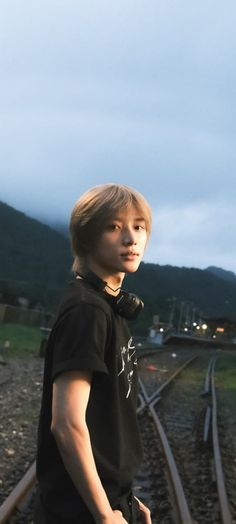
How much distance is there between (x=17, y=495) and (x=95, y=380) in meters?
4.29

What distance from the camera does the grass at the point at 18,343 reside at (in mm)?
21819

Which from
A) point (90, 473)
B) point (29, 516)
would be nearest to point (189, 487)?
point (29, 516)

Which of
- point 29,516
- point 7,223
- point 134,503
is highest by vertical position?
point 7,223

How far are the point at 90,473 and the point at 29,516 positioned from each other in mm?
4059

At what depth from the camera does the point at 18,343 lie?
2541cm

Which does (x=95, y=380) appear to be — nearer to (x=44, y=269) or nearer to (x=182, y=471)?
(x=182, y=471)

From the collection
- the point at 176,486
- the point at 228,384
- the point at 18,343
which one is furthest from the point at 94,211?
the point at 18,343

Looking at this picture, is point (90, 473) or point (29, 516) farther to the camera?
point (29, 516)

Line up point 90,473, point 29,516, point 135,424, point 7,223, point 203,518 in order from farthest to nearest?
point 7,223 → point 203,518 → point 29,516 → point 135,424 → point 90,473

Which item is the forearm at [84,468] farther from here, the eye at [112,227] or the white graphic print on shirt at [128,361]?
the eye at [112,227]

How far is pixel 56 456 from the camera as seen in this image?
1775mm

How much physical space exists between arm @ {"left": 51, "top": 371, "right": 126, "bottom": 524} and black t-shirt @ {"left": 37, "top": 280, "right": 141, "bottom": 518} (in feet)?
0.15

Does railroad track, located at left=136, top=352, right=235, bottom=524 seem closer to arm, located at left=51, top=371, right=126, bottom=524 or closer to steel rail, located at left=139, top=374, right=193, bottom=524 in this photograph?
steel rail, located at left=139, top=374, right=193, bottom=524

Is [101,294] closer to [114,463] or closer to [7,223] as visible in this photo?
[114,463]
